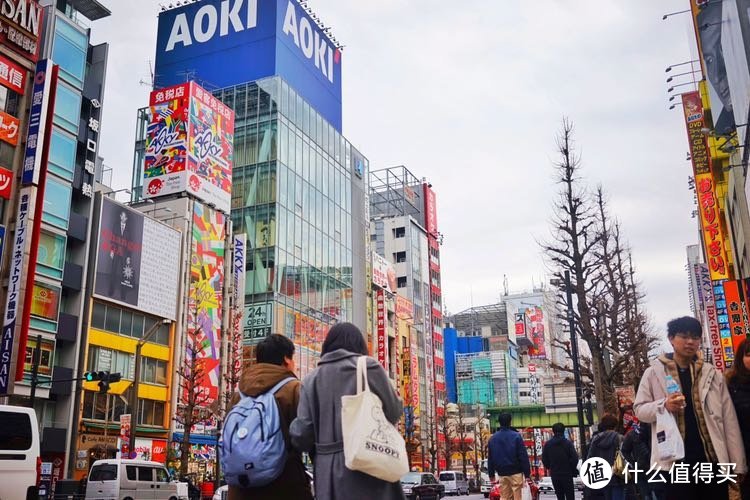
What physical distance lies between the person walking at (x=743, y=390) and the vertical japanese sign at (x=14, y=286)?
81.2ft

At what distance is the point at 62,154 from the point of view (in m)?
29.2

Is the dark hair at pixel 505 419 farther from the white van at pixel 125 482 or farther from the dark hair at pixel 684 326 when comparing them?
the white van at pixel 125 482

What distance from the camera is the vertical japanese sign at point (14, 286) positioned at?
24234 mm

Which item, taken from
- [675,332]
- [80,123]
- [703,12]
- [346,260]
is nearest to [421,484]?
[703,12]

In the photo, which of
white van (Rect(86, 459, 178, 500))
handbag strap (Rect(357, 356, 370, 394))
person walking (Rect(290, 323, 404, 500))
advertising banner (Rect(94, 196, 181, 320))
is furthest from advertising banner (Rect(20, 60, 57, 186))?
handbag strap (Rect(357, 356, 370, 394))

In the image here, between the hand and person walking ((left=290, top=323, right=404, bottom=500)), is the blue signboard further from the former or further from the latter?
person walking ((left=290, top=323, right=404, bottom=500))

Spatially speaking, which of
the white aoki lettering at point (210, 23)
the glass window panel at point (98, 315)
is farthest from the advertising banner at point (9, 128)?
the white aoki lettering at point (210, 23)

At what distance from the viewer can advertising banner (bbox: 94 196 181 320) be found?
106 feet

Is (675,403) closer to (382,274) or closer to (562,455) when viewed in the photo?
(562,455)

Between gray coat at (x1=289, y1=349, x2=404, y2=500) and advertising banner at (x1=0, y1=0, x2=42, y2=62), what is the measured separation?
28.0 m

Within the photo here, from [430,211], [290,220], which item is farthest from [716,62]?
[430,211]

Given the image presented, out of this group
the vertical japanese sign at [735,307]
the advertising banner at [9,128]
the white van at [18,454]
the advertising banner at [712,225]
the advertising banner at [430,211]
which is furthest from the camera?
the advertising banner at [430,211]

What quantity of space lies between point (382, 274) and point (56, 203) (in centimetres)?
3568

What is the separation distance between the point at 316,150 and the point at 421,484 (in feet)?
107
